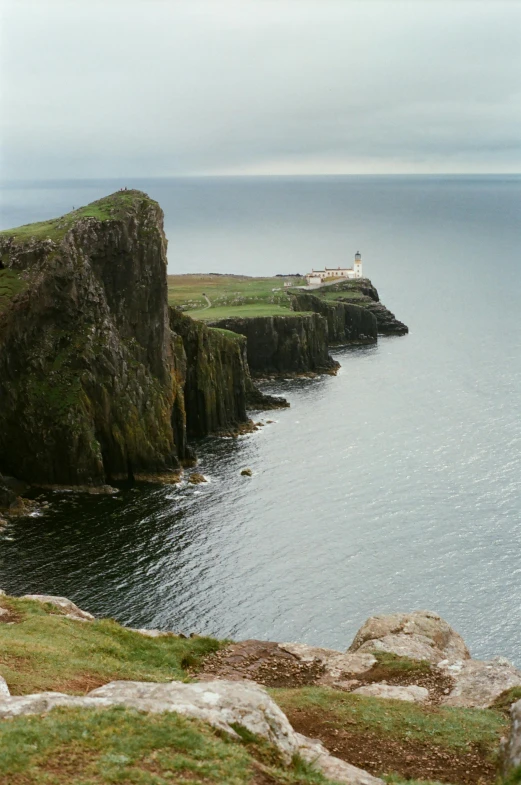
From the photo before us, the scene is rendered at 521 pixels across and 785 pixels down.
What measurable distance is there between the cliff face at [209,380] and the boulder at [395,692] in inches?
3135

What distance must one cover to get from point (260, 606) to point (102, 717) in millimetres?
44549

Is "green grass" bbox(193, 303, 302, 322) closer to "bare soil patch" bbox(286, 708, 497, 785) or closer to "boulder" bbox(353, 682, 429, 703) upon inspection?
"boulder" bbox(353, 682, 429, 703)

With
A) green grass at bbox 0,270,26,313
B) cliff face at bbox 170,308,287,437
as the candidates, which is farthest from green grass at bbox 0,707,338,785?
cliff face at bbox 170,308,287,437

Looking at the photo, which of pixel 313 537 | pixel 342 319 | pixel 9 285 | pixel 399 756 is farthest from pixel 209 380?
pixel 399 756

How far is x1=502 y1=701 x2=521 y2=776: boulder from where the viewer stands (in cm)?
2572

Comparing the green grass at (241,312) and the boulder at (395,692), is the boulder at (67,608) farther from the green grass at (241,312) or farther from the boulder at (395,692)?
the green grass at (241,312)

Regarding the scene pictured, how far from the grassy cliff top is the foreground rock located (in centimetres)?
8190

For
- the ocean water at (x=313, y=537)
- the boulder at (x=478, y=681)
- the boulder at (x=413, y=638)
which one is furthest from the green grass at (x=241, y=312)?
the boulder at (x=478, y=681)

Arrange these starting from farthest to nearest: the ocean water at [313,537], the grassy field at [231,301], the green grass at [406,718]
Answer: the grassy field at [231,301] < the ocean water at [313,537] < the green grass at [406,718]

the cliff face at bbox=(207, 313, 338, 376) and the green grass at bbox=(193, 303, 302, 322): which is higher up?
the green grass at bbox=(193, 303, 302, 322)

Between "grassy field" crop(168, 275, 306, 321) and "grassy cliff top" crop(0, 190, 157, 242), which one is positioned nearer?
"grassy cliff top" crop(0, 190, 157, 242)

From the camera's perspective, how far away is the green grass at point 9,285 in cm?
9743

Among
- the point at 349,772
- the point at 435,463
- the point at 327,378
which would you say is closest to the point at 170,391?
the point at 435,463

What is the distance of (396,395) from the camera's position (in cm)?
13938
